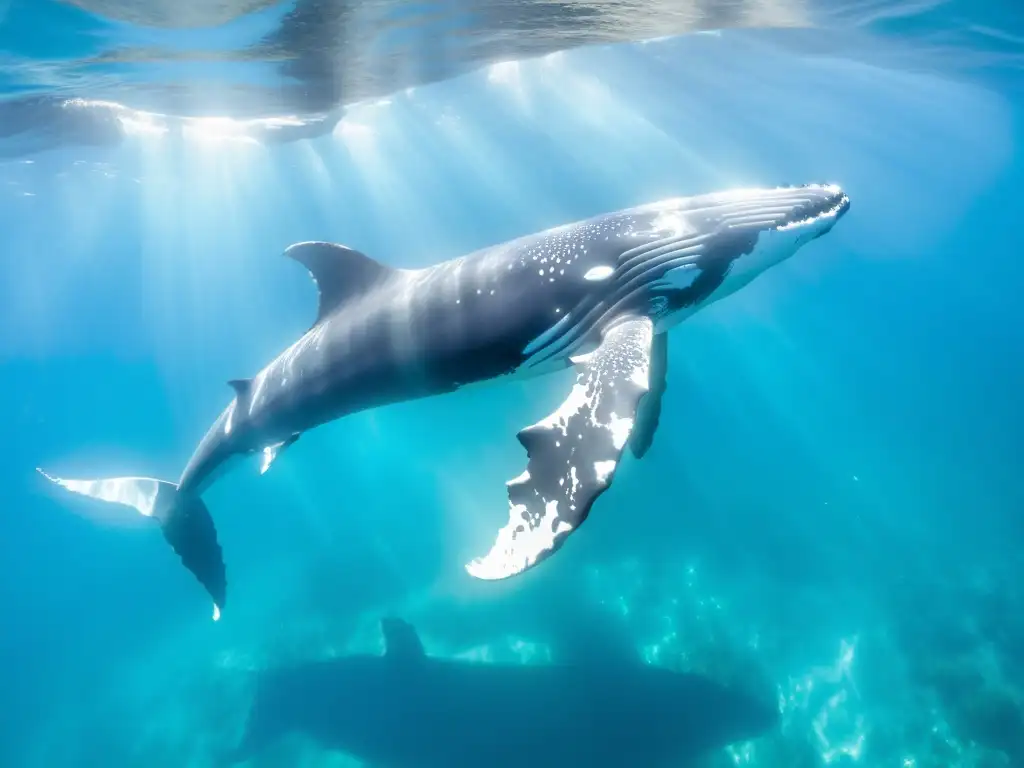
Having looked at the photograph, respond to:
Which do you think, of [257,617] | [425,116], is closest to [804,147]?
[425,116]

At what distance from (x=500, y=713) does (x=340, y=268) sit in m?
9.53

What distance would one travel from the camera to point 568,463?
5359 mm

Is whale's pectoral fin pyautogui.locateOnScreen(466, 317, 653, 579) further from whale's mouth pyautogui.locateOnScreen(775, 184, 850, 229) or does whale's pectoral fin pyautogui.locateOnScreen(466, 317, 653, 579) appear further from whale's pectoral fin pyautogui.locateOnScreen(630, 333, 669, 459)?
whale's pectoral fin pyautogui.locateOnScreen(630, 333, 669, 459)

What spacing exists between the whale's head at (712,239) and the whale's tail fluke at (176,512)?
9.10 m

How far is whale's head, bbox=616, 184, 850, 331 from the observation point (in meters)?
7.31

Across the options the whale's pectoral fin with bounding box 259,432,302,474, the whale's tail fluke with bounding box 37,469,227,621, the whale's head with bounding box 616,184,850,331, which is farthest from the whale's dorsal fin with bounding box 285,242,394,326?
the whale's tail fluke with bounding box 37,469,227,621

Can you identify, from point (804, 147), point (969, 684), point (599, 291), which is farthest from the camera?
point (804, 147)

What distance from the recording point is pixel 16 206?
140ft

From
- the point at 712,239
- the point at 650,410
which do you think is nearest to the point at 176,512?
the point at 650,410

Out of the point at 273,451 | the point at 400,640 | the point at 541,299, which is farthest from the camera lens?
the point at 400,640

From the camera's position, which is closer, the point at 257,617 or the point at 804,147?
the point at 257,617

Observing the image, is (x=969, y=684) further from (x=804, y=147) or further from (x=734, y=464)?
(x=804, y=147)

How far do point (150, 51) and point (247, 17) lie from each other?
430 centimetres

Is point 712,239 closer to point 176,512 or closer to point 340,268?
point 340,268
